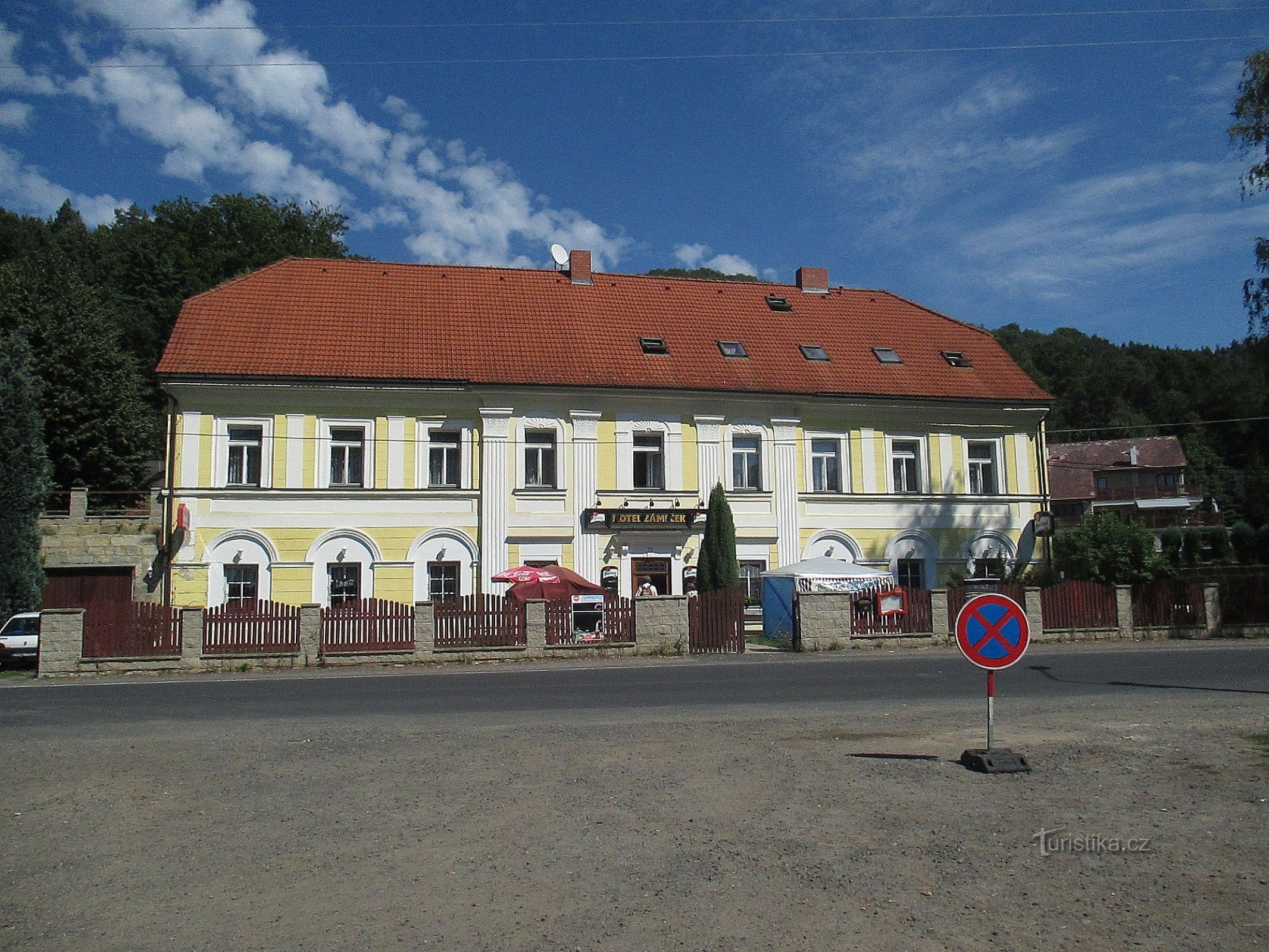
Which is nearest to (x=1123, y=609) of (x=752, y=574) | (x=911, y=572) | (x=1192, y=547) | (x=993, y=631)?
(x=911, y=572)

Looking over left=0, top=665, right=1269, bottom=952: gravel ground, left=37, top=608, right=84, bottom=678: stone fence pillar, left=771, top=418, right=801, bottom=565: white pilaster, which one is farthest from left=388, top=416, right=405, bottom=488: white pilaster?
left=0, top=665, right=1269, bottom=952: gravel ground

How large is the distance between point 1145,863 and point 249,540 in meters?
24.7

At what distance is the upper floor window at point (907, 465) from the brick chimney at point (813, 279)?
8492mm

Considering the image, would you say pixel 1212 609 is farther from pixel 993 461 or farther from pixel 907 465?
pixel 907 465

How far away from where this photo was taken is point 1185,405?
3538 inches

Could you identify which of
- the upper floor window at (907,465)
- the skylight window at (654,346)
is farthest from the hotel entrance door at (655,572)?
the upper floor window at (907,465)

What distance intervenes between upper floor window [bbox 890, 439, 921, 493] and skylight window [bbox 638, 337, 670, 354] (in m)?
7.84

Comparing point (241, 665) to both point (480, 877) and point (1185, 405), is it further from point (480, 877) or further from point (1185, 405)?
point (1185, 405)

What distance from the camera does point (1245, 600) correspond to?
84.9 feet

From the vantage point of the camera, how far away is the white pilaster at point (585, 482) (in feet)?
91.9

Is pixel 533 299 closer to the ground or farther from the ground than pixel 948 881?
farther from the ground

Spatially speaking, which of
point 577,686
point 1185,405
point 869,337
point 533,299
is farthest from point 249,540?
point 1185,405

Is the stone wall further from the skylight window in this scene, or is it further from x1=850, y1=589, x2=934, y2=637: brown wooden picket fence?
x1=850, y1=589, x2=934, y2=637: brown wooden picket fence

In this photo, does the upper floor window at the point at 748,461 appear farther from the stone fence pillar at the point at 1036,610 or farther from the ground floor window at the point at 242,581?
the ground floor window at the point at 242,581
